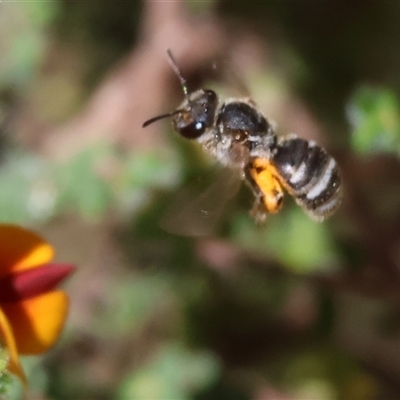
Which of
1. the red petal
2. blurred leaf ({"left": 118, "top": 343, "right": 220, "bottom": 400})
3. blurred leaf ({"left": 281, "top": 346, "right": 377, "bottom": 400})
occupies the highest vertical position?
the red petal

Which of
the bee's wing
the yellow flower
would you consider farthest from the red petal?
the bee's wing

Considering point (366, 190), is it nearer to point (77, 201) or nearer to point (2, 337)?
point (77, 201)

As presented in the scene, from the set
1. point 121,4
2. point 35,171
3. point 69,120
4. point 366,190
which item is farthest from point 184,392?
point 121,4

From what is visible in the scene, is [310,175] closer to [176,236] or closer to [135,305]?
[176,236]

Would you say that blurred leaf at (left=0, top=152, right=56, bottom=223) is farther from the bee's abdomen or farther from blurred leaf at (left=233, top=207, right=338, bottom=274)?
the bee's abdomen

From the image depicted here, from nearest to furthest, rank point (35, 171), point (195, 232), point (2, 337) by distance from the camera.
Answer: point (2, 337)
point (195, 232)
point (35, 171)

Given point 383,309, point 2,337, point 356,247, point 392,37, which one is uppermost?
point 392,37

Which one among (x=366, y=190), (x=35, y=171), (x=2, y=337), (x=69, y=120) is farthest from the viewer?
(x=69, y=120)
